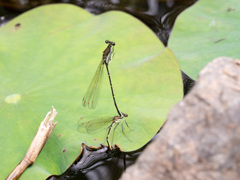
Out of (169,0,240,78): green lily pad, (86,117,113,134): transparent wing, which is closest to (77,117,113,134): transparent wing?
(86,117,113,134): transparent wing

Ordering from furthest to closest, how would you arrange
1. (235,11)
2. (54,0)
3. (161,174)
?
(54,0)
(235,11)
(161,174)

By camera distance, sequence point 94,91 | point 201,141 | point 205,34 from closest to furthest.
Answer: point 201,141, point 94,91, point 205,34

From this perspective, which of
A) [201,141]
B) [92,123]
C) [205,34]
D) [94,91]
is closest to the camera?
[201,141]

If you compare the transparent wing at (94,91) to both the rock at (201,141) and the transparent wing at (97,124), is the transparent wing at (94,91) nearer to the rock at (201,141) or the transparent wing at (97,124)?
the transparent wing at (97,124)

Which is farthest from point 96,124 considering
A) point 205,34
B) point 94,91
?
point 205,34

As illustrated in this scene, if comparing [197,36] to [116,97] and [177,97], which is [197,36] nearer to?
[177,97]

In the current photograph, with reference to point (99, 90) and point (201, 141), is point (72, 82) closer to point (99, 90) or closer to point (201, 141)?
point (99, 90)

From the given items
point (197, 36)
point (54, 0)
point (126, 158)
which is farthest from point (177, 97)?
point (54, 0)
